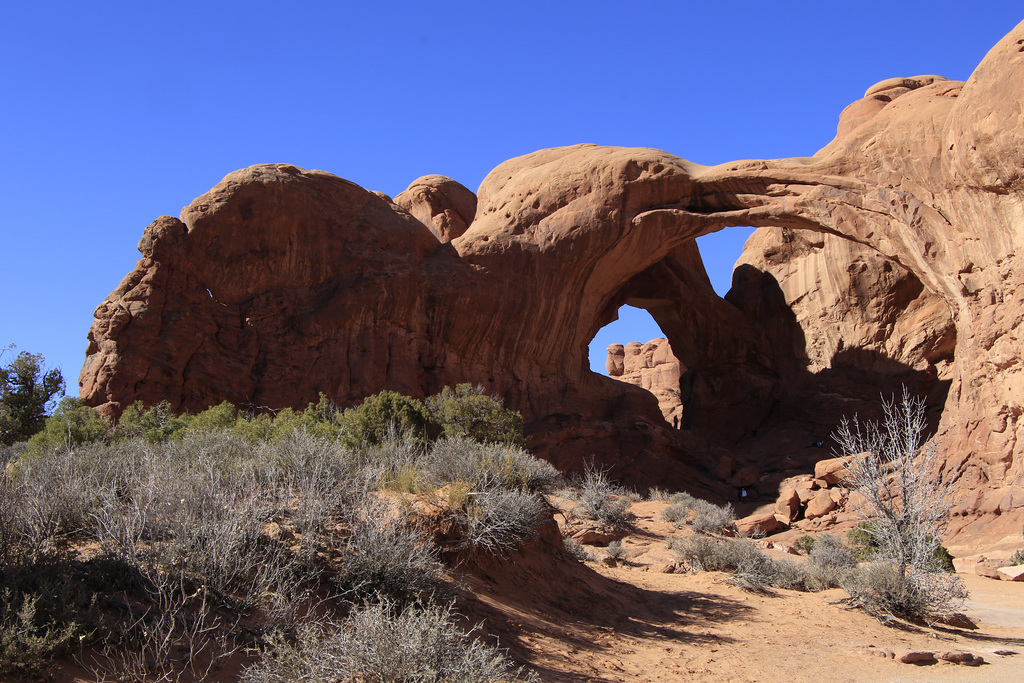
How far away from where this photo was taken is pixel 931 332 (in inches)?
1011

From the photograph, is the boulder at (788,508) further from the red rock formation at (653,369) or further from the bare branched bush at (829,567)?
the red rock formation at (653,369)

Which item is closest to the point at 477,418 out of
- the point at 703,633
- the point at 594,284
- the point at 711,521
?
the point at 711,521

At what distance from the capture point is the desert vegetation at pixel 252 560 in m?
4.00

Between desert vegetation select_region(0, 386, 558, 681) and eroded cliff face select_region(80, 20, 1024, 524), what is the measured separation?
41.2 ft

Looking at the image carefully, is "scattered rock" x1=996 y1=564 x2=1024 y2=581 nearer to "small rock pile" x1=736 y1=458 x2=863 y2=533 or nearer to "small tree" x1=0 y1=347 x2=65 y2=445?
"small rock pile" x1=736 y1=458 x2=863 y2=533

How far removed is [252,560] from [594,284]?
68.8 ft

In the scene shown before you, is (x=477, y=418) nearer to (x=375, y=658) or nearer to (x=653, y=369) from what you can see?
(x=375, y=658)

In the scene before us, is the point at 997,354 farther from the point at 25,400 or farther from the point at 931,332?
the point at 25,400

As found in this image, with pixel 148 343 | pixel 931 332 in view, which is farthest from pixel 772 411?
pixel 148 343

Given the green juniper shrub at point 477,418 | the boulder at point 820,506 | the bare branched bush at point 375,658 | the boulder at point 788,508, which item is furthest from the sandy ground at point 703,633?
the boulder at point 788,508

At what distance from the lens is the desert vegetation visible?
4.00 meters

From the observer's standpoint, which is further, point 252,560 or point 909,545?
point 909,545

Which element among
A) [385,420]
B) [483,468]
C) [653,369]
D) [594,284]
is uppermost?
[594,284]

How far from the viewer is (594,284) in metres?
25.1
